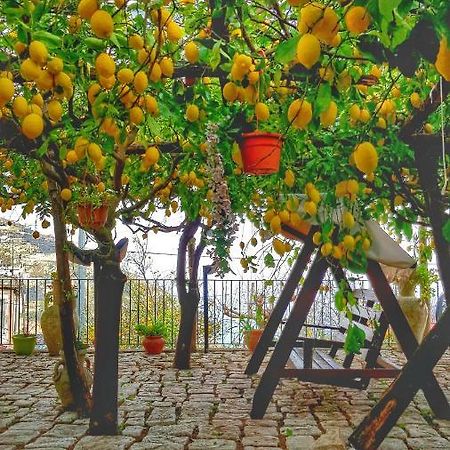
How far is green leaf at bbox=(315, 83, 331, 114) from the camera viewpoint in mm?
1647

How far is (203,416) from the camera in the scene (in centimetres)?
428

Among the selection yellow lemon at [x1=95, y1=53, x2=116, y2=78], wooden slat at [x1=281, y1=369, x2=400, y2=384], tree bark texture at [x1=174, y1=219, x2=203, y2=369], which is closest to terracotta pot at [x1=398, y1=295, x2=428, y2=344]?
tree bark texture at [x1=174, y1=219, x2=203, y2=369]

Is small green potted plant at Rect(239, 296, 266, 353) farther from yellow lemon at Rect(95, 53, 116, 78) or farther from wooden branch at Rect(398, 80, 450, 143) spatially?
yellow lemon at Rect(95, 53, 116, 78)

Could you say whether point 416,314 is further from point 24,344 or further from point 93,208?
point 24,344

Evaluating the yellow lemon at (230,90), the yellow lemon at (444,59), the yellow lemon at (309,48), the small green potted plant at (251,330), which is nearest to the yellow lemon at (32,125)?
the yellow lemon at (230,90)

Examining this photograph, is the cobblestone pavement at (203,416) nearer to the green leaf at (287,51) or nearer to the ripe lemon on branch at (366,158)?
the ripe lemon on branch at (366,158)

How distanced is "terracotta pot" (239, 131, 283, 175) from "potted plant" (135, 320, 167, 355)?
15.2 feet

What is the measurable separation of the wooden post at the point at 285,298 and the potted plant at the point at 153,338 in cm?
207

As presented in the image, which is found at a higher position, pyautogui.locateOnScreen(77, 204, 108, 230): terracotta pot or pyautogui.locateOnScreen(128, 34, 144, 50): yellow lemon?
pyautogui.locateOnScreen(128, 34, 144, 50): yellow lemon

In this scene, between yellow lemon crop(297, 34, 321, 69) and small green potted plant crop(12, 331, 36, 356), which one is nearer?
yellow lemon crop(297, 34, 321, 69)

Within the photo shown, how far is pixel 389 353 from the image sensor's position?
7.58 meters

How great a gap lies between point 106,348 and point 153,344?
379 cm

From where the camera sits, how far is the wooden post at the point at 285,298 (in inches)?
179

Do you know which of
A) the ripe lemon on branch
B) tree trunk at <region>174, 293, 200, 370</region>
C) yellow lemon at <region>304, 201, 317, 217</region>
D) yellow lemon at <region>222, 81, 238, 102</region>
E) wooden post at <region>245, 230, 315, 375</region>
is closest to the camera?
the ripe lemon on branch
